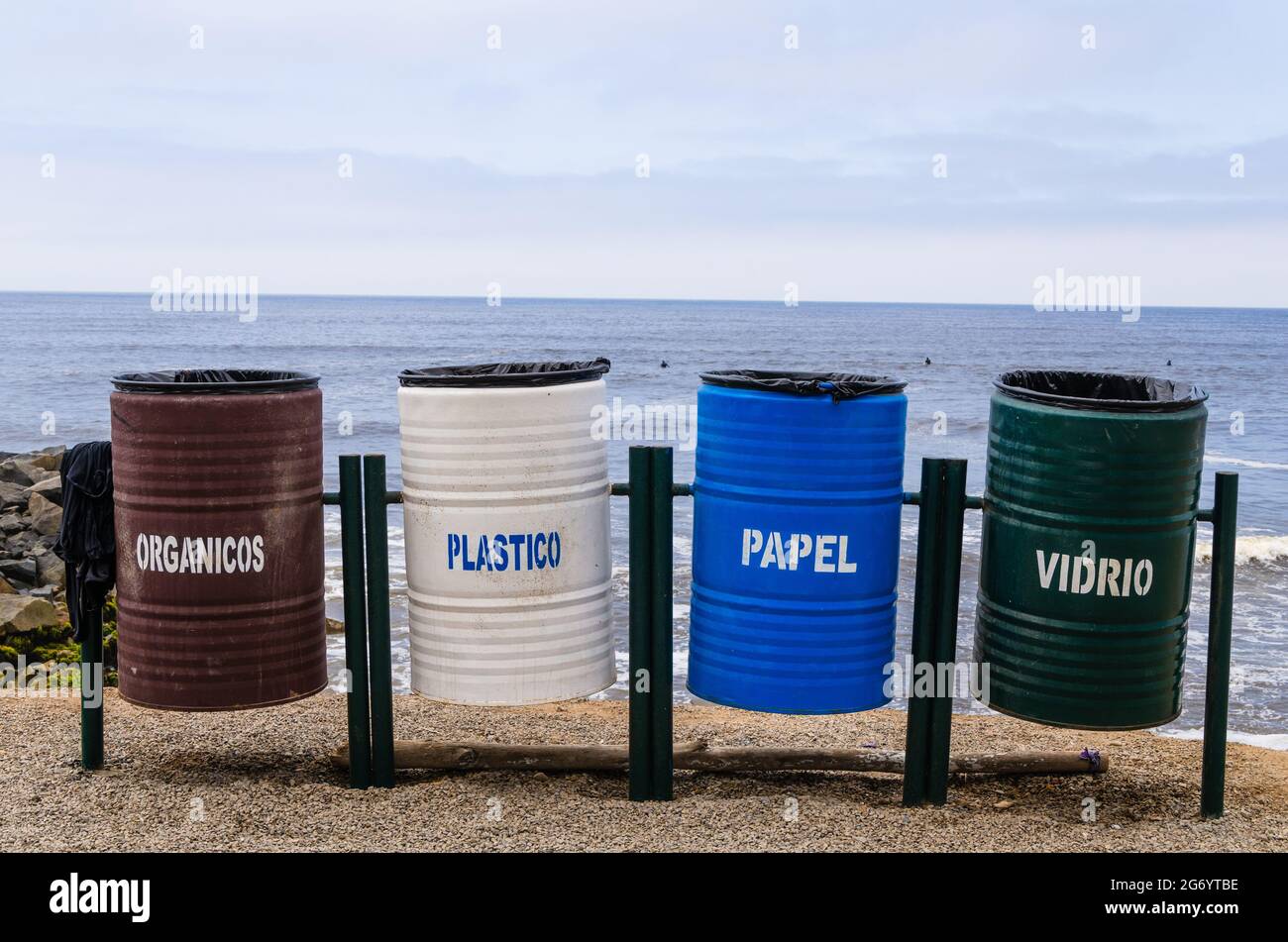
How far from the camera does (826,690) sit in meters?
5.05

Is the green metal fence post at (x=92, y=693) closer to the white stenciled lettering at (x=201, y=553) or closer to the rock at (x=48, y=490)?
the white stenciled lettering at (x=201, y=553)

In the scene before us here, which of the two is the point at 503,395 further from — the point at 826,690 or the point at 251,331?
the point at 251,331

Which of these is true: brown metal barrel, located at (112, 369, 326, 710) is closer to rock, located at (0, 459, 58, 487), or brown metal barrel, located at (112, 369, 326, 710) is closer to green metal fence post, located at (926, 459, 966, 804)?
green metal fence post, located at (926, 459, 966, 804)

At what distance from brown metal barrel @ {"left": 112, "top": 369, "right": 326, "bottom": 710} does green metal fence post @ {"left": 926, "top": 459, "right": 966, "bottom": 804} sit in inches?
99.7

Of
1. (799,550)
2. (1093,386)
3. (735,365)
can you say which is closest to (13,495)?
(799,550)

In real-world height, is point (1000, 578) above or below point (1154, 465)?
below

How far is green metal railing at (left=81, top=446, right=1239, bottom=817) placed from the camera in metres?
5.13

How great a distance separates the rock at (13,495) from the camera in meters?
16.5

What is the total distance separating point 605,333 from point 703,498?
76.8 metres

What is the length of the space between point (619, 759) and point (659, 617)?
81 cm

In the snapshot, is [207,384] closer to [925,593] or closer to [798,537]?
[798,537]

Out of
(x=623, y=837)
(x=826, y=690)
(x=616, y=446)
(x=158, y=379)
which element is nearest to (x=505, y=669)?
(x=623, y=837)

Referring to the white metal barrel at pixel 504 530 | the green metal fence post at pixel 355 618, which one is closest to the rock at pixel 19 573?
the green metal fence post at pixel 355 618

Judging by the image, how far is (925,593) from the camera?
16.9 ft
